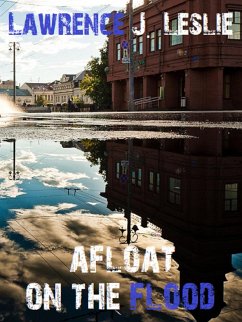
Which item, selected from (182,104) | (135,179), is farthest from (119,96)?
(135,179)

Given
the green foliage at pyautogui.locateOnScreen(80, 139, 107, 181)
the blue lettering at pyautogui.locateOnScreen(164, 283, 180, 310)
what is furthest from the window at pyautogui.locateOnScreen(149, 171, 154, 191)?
the blue lettering at pyautogui.locateOnScreen(164, 283, 180, 310)

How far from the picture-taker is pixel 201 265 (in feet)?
7.63

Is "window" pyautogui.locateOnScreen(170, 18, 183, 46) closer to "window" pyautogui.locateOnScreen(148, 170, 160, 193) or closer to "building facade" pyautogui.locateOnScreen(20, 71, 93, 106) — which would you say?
"window" pyautogui.locateOnScreen(148, 170, 160, 193)

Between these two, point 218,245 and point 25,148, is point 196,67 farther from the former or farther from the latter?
point 218,245

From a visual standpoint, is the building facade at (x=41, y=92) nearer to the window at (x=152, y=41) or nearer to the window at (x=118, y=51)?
the window at (x=118, y=51)

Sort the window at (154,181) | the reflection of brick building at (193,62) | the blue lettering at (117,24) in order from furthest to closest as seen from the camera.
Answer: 1. the blue lettering at (117,24)
2. the reflection of brick building at (193,62)
3. the window at (154,181)

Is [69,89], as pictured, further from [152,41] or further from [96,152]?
[96,152]

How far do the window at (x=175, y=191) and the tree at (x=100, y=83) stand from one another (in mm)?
60052

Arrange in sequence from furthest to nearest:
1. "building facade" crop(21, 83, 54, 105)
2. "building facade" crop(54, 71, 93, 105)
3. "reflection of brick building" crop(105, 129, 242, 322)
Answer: "building facade" crop(21, 83, 54, 105)
"building facade" crop(54, 71, 93, 105)
"reflection of brick building" crop(105, 129, 242, 322)

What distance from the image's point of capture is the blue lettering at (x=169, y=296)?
6.15 feet

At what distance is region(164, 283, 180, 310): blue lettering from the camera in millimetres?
1875

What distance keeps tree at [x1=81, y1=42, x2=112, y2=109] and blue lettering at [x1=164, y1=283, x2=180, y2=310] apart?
Answer: 62.7m

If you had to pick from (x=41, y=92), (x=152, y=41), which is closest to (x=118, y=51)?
(x=152, y=41)

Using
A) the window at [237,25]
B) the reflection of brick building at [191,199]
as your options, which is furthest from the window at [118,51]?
the reflection of brick building at [191,199]
